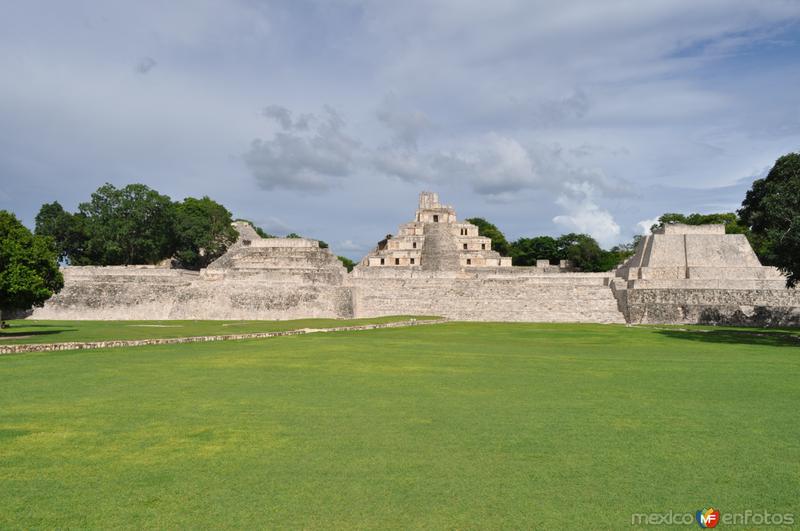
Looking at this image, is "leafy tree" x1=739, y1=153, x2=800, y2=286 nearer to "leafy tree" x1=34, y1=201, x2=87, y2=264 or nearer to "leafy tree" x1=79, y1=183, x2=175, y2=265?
"leafy tree" x1=79, y1=183, x2=175, y2=265

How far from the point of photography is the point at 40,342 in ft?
53.5

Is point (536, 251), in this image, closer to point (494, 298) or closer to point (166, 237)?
point (494, 298)

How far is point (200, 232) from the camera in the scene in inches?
1917

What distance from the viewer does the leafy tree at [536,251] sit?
6831 centimetres

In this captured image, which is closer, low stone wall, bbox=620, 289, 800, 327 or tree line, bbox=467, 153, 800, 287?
tree line, bbox=467, 153, 800, 287

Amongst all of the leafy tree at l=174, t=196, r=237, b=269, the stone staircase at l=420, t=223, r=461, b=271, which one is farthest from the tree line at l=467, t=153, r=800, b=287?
the leafy tree at l=174, t=196, r=237, b=269

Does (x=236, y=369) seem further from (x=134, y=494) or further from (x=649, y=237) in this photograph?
(x=649, y=237)

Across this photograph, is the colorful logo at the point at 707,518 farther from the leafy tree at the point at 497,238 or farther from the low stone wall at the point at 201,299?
the leafy tree at the point at 497,238

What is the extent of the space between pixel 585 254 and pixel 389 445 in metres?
62.7

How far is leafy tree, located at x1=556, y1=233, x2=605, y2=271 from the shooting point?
212ft

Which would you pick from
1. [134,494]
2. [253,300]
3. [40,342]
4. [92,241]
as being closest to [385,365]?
[134,494]

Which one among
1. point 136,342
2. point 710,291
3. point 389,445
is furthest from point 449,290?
point 389,445

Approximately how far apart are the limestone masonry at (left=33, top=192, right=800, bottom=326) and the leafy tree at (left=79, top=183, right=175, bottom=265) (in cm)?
869

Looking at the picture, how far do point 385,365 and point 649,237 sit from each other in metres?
31.1
